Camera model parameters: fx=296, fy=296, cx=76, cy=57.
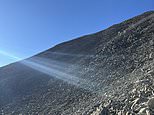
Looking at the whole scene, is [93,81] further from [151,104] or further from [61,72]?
[151,104]

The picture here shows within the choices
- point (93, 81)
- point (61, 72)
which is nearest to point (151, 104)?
point (93, 81)

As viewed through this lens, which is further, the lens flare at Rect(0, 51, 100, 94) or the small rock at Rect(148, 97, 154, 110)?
the lens flare at Rect(0, 51, 100, 94)

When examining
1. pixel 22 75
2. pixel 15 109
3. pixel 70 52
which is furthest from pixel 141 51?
pixel 22 75

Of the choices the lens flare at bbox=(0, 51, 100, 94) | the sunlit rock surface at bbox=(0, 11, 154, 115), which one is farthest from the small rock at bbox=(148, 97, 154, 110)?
the lens flare at bbox=(0, 51, 100, 94)

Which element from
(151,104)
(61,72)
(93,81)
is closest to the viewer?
(151,104)

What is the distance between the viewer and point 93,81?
21.0 meters

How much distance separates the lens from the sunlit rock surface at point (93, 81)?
545 inches

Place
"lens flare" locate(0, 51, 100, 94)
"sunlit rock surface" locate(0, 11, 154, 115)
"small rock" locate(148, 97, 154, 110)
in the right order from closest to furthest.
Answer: "small rock" locate(148, 97, 154, 110)
"sunlit rock surface" locate(0, 11, 154, 115)
"lens flare" locate(0, 51, 100, 94)

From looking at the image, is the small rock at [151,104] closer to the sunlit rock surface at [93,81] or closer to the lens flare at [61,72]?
the sunlit rock surface at [93,81]

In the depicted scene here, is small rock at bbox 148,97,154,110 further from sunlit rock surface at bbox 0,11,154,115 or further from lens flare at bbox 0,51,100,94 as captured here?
lens flare at bbox 0,51,100,94

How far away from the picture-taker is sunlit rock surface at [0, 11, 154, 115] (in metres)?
13.8

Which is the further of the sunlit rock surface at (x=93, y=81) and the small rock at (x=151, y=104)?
the sunlit rock surface at (x=93, y=81)

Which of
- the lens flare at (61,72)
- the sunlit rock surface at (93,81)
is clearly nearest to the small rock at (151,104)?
the sunlit rock surface at (93,81)

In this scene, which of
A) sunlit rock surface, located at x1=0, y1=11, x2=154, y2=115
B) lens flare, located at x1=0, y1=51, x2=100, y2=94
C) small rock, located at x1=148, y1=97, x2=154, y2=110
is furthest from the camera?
lens flare, located at x1=0, y1=51, x2=100, y2=94
